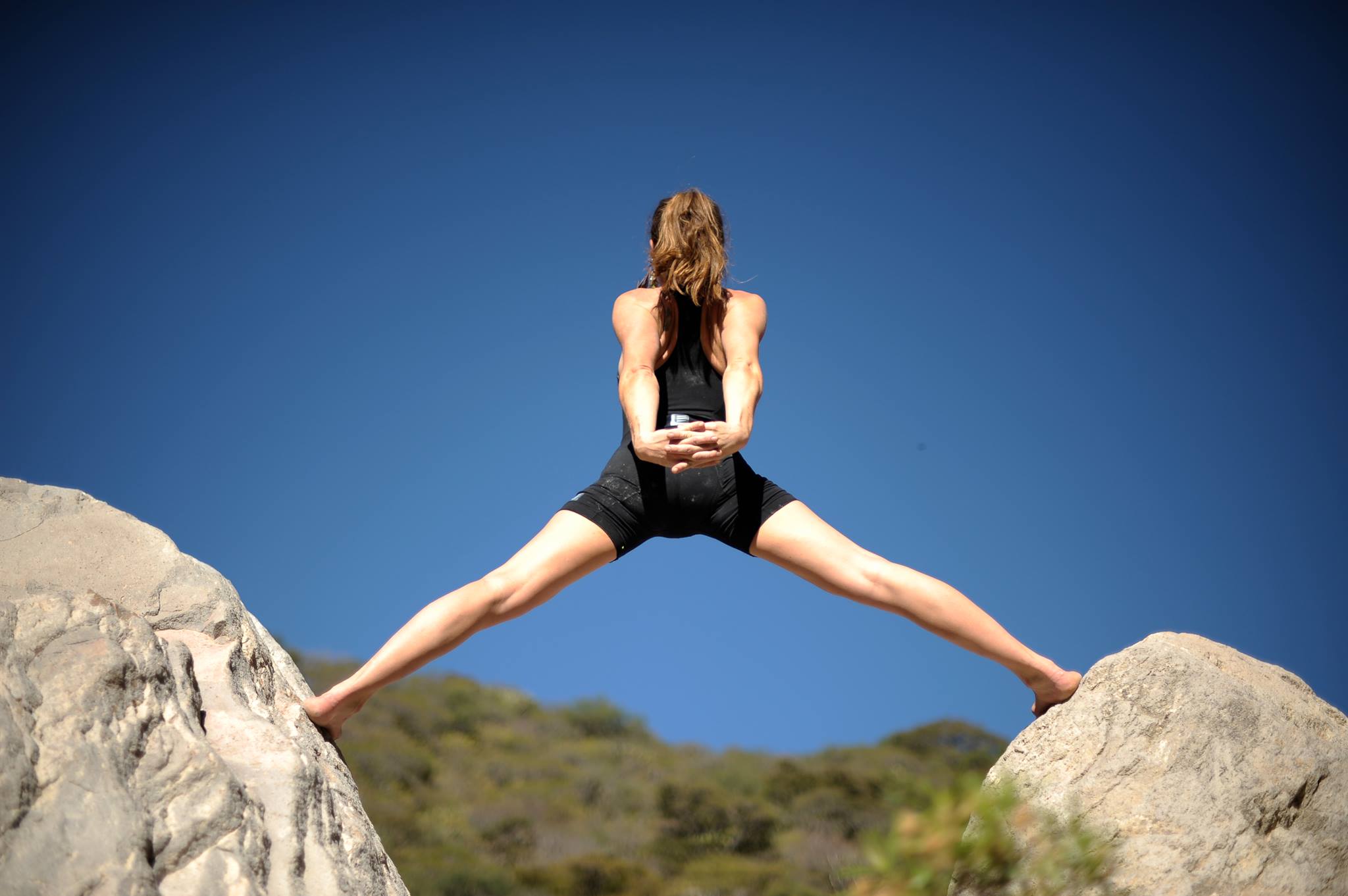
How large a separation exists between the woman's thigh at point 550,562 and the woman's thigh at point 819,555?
1.76ft

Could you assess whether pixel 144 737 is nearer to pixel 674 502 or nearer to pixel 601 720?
pixel 674 502

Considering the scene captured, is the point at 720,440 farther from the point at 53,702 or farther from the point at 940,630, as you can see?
the point at 53,702

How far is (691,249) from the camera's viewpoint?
3.64 meters

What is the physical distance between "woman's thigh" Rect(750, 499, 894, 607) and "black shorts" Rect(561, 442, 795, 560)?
2.0 inches

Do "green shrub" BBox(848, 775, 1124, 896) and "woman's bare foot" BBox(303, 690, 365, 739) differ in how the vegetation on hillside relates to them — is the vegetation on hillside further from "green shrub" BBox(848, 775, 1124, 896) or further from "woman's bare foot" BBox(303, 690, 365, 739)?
"woman's bare foot" BBox(303, 690, 365, 739)

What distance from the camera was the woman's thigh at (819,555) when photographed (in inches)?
131

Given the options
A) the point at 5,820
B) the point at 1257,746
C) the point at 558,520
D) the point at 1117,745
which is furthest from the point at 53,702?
the point at 1257,746

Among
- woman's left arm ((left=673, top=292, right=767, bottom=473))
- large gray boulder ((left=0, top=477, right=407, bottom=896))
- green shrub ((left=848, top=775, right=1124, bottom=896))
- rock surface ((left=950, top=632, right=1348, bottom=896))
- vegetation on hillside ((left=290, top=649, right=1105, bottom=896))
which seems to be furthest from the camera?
vegetation on hillside ((left=290, top=649, right=1105, bottom=896))

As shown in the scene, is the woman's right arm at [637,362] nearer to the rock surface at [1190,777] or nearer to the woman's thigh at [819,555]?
the woman's thigh at [819,555]

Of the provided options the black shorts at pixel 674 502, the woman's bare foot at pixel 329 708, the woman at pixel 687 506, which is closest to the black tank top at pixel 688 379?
the woman at pixel 687 506

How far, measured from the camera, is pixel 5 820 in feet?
6.74

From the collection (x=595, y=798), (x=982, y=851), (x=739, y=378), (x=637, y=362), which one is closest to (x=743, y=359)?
(x=739, y=378)

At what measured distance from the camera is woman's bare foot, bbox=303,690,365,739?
10.7ft

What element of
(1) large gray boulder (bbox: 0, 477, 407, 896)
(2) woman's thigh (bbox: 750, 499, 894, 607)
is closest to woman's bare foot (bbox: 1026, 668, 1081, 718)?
(2) woman's thigh (bbox: 750, 499, 894, 607)
